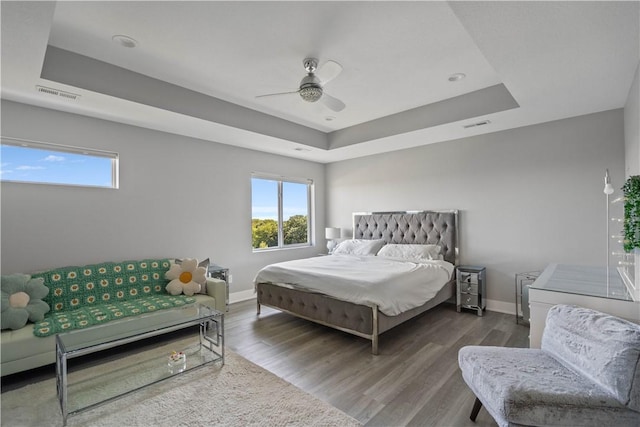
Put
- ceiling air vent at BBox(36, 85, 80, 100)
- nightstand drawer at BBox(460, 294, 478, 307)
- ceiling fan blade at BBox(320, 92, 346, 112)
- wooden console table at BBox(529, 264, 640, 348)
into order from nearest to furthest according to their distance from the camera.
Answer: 1. wooden console table at BBox(529, 264, 640, 348)
2. ceiling air vent at BBox(36, 85, 80, 100)
3. ceiling fan blade at BBox(320, 92, 346, 112)
4. nightstand drawer at BBox(460, 294, 478, 307)

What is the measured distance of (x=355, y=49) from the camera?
2.65m

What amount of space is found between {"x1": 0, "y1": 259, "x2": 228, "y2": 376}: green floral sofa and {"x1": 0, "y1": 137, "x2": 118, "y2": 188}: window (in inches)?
39.2

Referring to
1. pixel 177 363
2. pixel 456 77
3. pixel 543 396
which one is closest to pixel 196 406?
pixel 177 363

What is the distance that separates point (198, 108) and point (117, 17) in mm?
1334

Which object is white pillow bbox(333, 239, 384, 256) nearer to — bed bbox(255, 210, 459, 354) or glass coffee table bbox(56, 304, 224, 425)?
bed bbox(255, 210, 459, 354)

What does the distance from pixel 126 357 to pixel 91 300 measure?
2.79 feet

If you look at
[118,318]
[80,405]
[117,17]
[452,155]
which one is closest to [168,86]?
[117,17]

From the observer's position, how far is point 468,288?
4.19 metres

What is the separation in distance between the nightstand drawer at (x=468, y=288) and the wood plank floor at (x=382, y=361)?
303 millimetres

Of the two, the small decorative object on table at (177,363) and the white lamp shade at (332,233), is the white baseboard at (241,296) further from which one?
the small decorative object on table at (177,363)

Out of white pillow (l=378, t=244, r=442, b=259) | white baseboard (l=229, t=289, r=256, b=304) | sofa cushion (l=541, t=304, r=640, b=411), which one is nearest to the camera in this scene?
sofa cushion (l=541, t=304, r=640, b=411)

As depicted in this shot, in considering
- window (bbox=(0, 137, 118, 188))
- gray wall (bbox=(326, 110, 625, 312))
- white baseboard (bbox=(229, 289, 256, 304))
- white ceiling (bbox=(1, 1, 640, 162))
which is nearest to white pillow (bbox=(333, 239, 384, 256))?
gray wall (bbox=(326, 110, 625, 312))

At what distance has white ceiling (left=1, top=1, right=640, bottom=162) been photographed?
1.92 m

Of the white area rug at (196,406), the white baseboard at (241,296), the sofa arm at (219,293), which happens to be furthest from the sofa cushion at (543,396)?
the white baseboard at (241,296)
